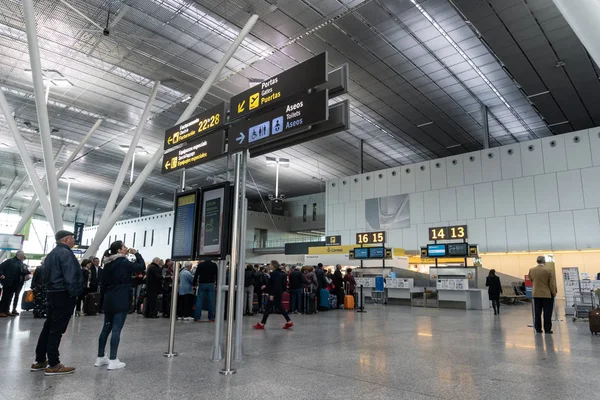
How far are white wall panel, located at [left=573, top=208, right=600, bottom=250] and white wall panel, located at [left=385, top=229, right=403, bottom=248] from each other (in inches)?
420

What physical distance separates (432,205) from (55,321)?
25949mm

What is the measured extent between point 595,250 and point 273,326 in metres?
20.5

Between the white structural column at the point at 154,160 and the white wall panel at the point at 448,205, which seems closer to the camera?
the white structural column at the point at 154,160

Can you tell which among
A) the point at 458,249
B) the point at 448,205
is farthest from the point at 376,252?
the point at 448,205

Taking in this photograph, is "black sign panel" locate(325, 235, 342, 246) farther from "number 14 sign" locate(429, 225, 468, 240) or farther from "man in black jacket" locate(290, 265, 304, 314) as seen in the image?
"man in black jacket" locate(290, 265, 304, 314)

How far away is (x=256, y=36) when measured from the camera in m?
17.3

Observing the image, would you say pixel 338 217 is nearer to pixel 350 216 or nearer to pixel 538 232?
pixel 350 216

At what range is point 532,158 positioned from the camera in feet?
76.6

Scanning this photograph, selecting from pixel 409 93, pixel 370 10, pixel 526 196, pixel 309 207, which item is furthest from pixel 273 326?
pixel 309 207

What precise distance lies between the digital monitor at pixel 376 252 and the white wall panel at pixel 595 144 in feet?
40.5

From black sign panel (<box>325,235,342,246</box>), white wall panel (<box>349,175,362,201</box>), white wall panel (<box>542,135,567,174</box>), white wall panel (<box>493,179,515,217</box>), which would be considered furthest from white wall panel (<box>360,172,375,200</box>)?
white wall panel (<box>542,135,567,174</box>)

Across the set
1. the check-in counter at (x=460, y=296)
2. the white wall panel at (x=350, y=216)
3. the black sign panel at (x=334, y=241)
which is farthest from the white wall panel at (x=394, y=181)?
the check-in counter at (x=460, y=296)

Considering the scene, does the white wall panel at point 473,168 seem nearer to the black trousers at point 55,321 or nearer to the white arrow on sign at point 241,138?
the white arrow on sign at point 241,138

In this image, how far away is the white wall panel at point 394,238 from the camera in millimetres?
28966
